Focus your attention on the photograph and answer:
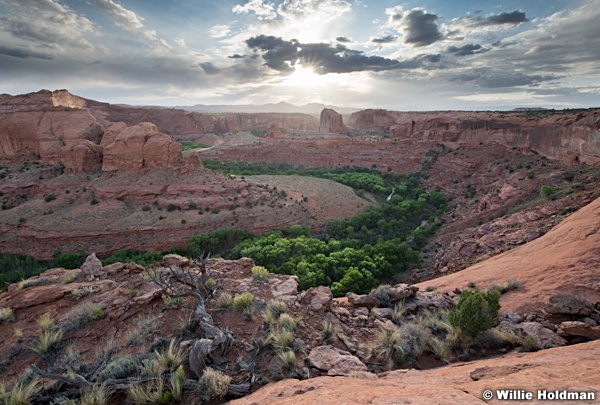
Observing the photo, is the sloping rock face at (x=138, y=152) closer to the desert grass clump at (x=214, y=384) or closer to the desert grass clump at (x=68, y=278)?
the desert grass clump at (x=68, y=278)

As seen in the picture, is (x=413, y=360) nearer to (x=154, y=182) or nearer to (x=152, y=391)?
(x=152, y=391)

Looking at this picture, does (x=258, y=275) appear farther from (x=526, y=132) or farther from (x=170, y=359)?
(x=526, y=132)

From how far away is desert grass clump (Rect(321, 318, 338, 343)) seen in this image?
7.27 metres

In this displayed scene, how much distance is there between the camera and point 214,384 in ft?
17.1

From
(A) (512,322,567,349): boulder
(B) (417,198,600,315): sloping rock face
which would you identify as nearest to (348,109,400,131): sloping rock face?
(B) (417,198,600,315): sloping rock face

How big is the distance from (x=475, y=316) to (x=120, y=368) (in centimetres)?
798

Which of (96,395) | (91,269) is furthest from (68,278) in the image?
(96,395)

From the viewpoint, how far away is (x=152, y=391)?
17.8ft

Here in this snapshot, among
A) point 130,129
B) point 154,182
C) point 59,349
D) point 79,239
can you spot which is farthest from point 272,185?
point 59,349

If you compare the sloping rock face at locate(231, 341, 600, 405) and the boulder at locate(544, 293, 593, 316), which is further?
the boulder at locate(544, 293, 593, 316)

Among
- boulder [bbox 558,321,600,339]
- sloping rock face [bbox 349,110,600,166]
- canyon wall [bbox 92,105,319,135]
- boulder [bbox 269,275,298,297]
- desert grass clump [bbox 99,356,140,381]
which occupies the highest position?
canyon wall [bbox 92,105,319,135]

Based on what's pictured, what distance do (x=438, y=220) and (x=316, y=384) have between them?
29006 mm

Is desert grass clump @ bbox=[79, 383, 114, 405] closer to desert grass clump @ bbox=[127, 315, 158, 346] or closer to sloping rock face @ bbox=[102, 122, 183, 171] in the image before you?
desert grass clump @ bbox=[127, 315, 158, 346]

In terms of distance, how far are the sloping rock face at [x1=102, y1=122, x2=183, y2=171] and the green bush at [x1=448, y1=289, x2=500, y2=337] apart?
36230 mm
